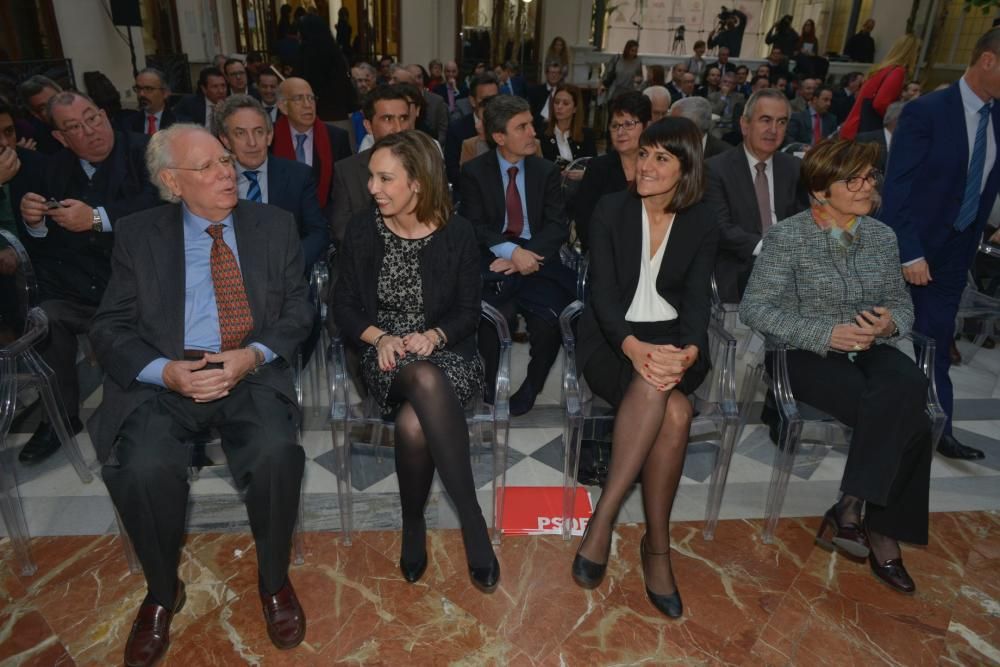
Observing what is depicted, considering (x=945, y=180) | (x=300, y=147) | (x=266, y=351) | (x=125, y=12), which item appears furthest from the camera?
→ (x=125, y=12)

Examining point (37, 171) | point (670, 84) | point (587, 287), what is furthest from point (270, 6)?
point (587, 287)

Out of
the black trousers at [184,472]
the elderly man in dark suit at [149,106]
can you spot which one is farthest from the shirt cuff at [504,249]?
the elderly man in dark suit at [149,106]

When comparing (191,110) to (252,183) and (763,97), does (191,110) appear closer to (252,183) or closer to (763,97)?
(252,183)

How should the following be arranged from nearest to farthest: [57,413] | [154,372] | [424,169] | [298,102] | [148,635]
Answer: [148,635]
[154,372]
[424,169]
[57,413]
[298,102]

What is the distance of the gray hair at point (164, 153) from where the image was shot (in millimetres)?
1950

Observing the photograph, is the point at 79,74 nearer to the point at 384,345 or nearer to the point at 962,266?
the point at 384,345

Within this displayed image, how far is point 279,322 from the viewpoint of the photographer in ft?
6.84

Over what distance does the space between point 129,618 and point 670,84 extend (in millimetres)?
8729

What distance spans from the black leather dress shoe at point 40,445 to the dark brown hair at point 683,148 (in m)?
2.52

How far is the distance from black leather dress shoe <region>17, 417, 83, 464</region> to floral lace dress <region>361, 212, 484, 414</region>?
4.67ft

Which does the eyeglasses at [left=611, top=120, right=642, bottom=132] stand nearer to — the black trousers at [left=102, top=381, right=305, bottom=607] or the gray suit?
the gray suit

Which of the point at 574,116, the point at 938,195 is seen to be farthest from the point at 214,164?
the point at 574,116

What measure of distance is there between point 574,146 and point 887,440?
362 cm

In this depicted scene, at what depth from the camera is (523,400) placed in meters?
3.04
